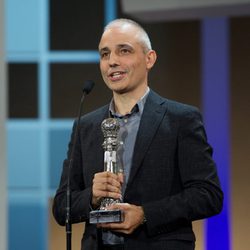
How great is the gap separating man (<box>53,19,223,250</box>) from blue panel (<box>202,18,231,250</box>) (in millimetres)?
1085

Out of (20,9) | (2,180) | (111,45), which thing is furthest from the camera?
(20,9)

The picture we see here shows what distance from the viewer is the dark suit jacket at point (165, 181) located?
6.74 ft

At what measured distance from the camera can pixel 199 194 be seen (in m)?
2.06

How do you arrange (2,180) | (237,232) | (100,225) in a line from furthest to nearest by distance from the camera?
(237,232)
(100,225)
(2,180)

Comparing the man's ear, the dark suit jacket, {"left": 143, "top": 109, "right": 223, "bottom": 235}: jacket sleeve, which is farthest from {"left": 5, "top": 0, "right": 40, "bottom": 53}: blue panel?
{"left": 143, "top": 109, "right": 223, "bottom": 235}: jacket sleeve

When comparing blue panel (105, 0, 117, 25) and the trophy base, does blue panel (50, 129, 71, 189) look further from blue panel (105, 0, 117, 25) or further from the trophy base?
the trophy base

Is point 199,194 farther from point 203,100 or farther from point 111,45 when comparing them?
point 203,100

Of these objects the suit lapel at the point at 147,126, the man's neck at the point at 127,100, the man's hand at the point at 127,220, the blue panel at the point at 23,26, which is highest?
the blue panel at the point at 23,26

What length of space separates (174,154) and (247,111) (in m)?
1.25

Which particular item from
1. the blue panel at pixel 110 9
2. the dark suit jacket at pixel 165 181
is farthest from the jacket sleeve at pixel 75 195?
the blue panel at pixel 110 9

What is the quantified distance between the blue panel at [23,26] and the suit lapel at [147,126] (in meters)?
1.39

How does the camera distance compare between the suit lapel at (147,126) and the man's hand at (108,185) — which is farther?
the suit lapel at (147,126)

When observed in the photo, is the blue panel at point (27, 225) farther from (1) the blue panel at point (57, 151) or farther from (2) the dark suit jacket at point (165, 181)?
(2) the dark suit jacket at point (165, 181)

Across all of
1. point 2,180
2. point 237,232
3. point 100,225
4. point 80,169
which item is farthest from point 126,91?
point 237,232
